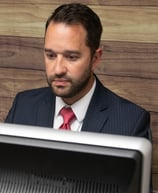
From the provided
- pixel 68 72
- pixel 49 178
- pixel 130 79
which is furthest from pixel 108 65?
pixel 49 178

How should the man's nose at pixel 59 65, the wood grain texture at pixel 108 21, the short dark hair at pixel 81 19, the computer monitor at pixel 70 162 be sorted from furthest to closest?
the wood grain texture at pixel 108 21 < the short dark hair at pixel 81 19 < the man's nose at pixel 59 65 < the computer monitor at pixel 70 162

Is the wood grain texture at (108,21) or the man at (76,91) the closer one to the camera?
the man at (76,91)

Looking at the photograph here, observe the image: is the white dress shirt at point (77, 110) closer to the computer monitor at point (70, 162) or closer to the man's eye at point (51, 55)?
the man's eye at point (51, 55)

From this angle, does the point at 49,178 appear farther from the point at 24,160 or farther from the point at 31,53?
the point at 31,53

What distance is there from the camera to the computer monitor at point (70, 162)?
17.9 inches

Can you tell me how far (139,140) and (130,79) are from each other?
3.74ft

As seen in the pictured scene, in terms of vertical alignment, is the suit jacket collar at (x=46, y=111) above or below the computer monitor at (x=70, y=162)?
below

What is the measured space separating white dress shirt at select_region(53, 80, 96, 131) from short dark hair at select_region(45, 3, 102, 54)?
5.8 inches

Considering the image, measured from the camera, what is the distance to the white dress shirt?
3.75ft

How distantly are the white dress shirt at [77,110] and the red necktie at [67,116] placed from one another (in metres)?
0.01

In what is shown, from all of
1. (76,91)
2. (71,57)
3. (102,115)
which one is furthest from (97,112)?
(71,57)

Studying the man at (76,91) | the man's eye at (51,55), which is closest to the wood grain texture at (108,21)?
the man at (76,91)

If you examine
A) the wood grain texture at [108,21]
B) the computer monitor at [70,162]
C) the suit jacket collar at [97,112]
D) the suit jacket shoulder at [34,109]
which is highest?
the computer monitor at [70,162]

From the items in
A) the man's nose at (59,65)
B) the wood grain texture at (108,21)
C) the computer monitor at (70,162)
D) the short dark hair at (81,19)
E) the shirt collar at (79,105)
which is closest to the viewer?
the computer monitor at (70,162)
